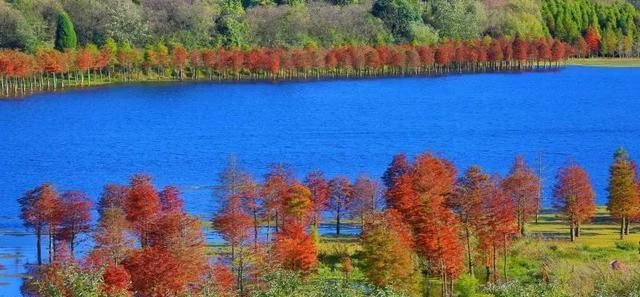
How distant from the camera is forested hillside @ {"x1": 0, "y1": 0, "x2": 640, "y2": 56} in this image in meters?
111

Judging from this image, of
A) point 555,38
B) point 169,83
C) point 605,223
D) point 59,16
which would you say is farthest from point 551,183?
point 555,38

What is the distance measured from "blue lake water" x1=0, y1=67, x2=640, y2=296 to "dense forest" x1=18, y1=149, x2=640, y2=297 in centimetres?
400

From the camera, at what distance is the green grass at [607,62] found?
422ft

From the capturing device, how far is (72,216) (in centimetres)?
4131

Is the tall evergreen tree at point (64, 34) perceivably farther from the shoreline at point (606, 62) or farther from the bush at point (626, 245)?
the bush at point (626, 245)

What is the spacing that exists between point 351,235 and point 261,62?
6578 cm

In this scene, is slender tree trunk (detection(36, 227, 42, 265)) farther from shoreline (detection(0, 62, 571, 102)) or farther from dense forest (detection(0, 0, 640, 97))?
dense forest (detection(0, 0, 640, 97))

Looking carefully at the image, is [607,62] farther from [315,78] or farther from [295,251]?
[295,251]

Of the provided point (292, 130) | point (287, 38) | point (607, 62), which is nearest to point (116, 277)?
point (292, 130)

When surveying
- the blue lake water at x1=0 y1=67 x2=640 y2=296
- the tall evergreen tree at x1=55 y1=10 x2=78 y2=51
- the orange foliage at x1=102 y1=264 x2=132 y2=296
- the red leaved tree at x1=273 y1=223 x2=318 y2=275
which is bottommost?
the blue lake water at x1=0 y1=67 x2=640 y2=296

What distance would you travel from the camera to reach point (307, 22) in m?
123

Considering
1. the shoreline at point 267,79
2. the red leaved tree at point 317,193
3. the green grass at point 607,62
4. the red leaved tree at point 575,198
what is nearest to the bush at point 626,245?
the red leaved tree at point 575,198

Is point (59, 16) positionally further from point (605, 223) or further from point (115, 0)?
point (605, 223)

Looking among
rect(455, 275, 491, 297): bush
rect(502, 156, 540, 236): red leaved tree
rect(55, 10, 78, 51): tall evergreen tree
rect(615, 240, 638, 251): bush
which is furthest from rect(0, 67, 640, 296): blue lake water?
rect(455, 275, 491, 297): bush
